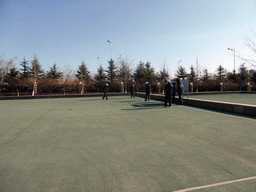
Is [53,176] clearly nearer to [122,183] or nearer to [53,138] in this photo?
[122,183]

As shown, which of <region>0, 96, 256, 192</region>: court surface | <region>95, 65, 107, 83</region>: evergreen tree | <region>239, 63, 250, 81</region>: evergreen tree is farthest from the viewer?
<region>95, 65, 107, 83</region>: evergreen tree

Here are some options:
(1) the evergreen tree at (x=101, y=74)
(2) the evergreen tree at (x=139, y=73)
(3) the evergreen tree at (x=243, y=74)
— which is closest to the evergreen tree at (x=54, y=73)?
(1) the evergreen tree at (x=101, y=74)

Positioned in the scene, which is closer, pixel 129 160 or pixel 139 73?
pixel 129 160

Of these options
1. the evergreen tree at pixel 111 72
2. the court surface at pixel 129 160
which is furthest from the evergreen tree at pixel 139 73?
the court surface at pixel 129 160

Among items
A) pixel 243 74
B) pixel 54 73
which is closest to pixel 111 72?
pixel 54 73

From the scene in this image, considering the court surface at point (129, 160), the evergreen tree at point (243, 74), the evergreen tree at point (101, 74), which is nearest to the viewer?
the court surface at point (129, 160)

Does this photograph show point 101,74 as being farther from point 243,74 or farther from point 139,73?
point 243,74

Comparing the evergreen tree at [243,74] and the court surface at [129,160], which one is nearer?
the court surface at [129,160]

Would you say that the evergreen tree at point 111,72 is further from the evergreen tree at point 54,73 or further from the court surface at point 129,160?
the court surface at point 129,160

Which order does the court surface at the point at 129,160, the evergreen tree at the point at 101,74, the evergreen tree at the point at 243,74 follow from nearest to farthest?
the court surface at the point at 129,160 → the evergreen tree at the point at 243,74 → the evergreen tree at the point at 101,74

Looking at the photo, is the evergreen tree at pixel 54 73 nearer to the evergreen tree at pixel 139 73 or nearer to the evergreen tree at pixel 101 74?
the evergreen tree at pixel 101 74

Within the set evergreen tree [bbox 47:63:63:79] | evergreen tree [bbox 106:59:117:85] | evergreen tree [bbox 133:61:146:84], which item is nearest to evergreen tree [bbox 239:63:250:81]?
evergreen tree [bbox 133:61:146:84]

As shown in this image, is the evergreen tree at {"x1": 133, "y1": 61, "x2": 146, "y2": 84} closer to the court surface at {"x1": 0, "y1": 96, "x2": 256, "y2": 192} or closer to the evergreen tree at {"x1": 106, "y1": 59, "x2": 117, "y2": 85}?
the evergreen tree at {"x1": 106, "y1": 59, "x2": 117, "y2": 85}

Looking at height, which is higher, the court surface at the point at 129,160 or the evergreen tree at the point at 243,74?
the evergreen tree at the point at 243,74
